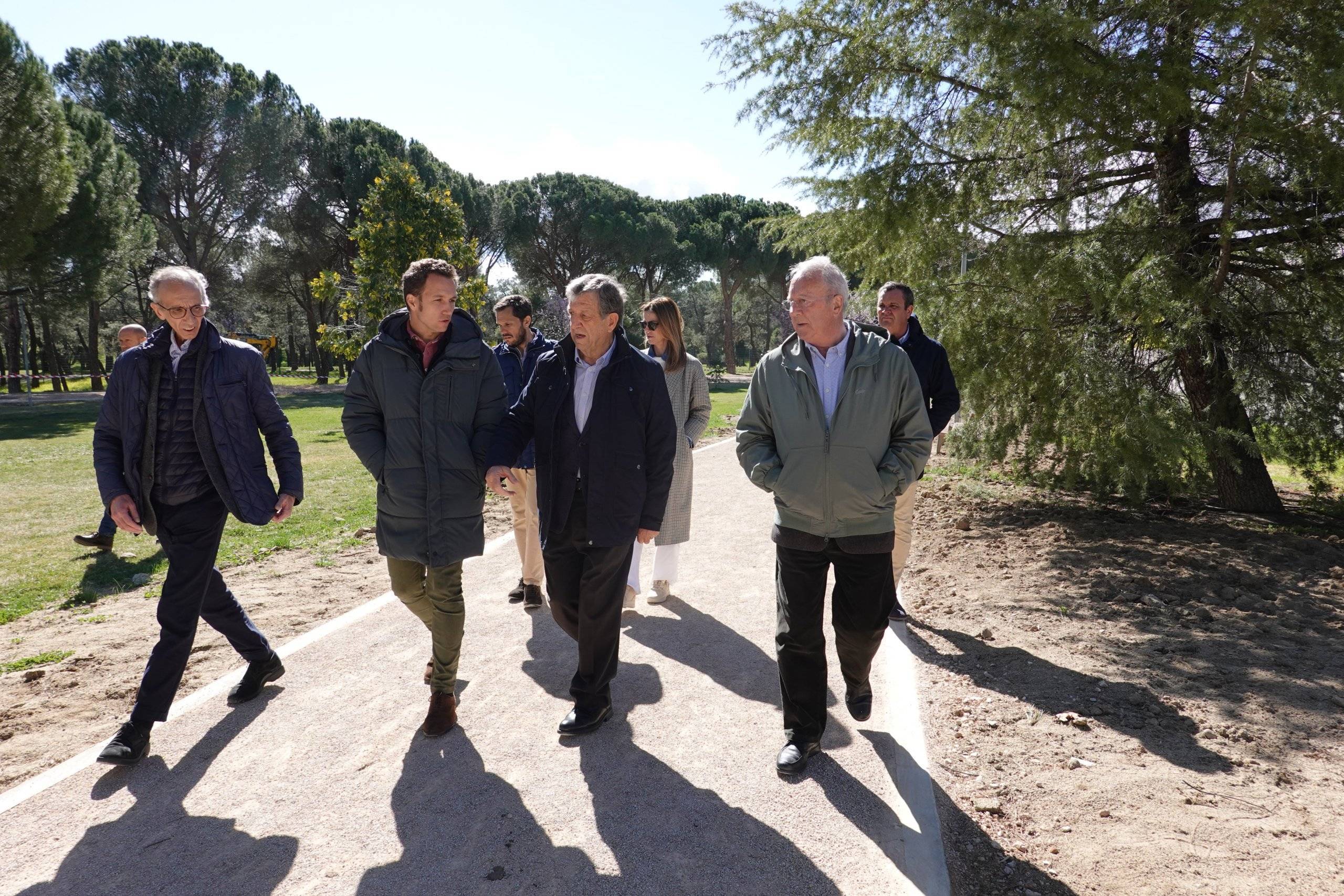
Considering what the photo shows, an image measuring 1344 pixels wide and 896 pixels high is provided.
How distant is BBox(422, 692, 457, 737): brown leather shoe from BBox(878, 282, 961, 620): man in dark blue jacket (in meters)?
2.64

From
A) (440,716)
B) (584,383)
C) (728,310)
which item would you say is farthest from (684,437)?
(728,310)

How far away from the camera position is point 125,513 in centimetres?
344

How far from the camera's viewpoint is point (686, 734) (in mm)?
3607

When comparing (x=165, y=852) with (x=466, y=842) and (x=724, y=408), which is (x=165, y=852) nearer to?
(x=466, y=842)

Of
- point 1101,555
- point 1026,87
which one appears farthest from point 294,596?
point 1026,87

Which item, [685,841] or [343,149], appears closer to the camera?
[685,841]

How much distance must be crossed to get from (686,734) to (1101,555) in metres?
4.54

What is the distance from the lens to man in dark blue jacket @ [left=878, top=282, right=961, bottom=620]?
4840 mm

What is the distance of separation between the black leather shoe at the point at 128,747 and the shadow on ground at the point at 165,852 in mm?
67

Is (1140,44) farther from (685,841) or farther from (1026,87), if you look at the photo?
(685,841)

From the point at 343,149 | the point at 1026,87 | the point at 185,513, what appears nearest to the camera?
the point at 185,513

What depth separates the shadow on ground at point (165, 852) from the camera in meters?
2.57

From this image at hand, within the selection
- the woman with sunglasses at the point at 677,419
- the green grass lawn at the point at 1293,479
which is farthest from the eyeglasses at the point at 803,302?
the green grass lawn at the point at 1293,479

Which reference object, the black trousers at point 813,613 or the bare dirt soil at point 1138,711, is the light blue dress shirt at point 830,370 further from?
the bare dirt soil at point 1138,711
